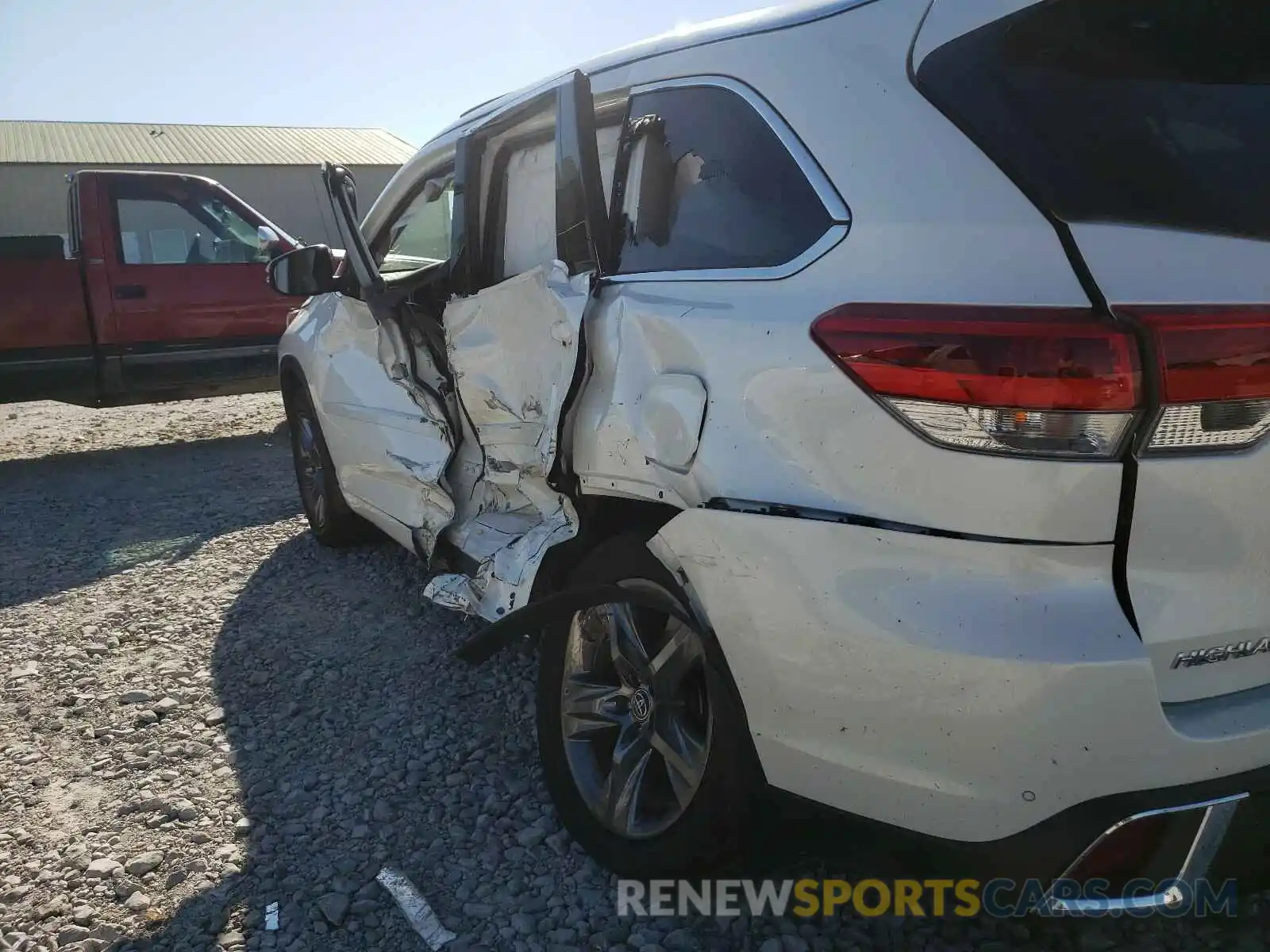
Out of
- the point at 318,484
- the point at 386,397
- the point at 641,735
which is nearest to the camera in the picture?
the point at 641,735

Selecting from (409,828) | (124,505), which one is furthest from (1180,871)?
(124,505)

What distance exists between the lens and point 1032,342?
1.45 m

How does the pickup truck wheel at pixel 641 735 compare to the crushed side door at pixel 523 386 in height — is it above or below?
below

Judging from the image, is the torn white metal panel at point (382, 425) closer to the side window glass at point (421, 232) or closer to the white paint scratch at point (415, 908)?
the side window glass at point (421, 232)

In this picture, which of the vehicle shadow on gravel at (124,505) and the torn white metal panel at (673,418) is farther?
the vehicle shadow on gravel at (124,505)

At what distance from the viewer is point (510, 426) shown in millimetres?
2852

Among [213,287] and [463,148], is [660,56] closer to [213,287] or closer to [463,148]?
[463,148]

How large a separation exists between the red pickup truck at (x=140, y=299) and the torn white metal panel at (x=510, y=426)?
4.89 meters

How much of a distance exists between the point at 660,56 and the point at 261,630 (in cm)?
277

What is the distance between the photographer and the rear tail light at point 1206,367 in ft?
4.66

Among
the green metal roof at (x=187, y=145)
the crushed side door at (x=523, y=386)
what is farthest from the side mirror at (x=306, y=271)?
the green metal roof at (x=187, y=145)

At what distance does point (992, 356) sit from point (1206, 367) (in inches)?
12.0

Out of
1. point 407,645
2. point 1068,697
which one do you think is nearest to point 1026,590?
point 1068,697

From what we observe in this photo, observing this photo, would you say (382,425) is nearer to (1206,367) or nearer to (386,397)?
(386,397)
